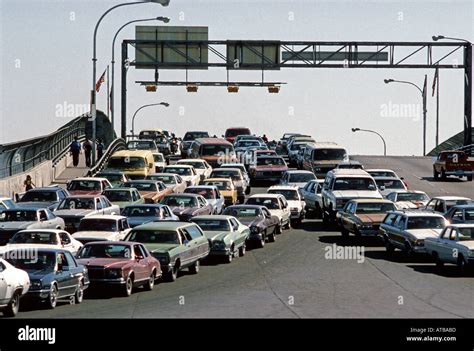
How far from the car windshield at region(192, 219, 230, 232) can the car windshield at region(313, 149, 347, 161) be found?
25.3 metres

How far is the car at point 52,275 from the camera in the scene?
25.5m

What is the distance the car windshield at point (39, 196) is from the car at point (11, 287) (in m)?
17.4

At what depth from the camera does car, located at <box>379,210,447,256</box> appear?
35.3m

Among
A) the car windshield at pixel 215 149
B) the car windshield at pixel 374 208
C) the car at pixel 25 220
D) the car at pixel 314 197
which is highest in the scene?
the car windshield at pixel 215 149

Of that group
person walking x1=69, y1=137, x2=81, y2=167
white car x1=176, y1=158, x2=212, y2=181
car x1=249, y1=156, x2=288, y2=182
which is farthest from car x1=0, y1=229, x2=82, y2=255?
person walking x1=69, y1=137, x2=81, y2=167

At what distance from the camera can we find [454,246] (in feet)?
105

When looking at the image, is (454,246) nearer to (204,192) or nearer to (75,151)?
(204,192)

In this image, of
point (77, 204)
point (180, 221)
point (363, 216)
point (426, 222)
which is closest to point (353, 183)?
point (363, 216)

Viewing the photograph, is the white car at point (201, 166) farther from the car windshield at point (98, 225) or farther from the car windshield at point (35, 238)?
the car windshield at point (35, 238)

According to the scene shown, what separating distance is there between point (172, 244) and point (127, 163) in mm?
23871

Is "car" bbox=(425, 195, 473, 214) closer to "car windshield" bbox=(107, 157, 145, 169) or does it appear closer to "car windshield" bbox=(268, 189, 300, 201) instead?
"car windshield" bbox=(268, 189, 300, 201)

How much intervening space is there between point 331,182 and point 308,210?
14.3 feet

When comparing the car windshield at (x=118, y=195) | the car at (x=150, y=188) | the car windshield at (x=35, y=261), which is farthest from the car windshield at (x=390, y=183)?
the car windshield at (x=35, y=261)

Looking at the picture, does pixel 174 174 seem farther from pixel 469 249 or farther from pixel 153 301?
pixel 153 301
